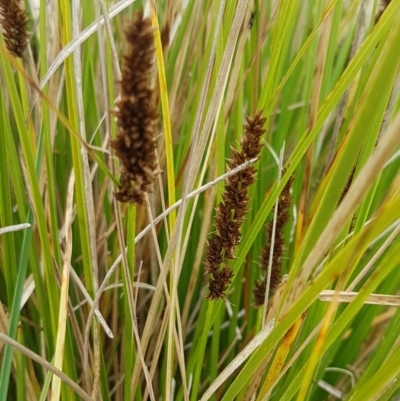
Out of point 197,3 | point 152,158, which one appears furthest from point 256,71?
point 152,158

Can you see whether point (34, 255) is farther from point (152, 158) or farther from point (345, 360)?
point (345, 360)

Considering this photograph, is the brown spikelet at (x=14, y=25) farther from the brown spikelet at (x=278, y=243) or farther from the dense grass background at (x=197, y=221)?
the brown spikelet at (x=278, y=243)

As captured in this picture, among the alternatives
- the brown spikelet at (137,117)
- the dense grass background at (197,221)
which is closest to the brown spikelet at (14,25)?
the dense grass background at (197,221)

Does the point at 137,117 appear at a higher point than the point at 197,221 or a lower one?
higher

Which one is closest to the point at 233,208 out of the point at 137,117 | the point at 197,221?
the point at 137,117

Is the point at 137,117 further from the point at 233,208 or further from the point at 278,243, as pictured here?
the point at 278,243

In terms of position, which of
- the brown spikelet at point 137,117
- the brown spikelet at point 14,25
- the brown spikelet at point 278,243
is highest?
the brown spikelet at point 14,25
